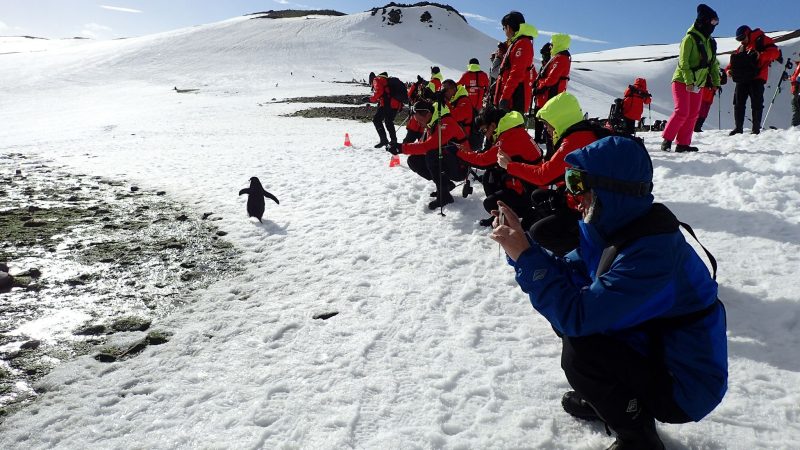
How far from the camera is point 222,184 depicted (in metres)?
8.84

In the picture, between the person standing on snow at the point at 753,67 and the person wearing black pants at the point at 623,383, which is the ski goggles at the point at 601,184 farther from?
the person standing on snow at the point at 753,67

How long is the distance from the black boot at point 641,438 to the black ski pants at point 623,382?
21 millimetres

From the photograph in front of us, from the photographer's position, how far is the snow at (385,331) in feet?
9.21

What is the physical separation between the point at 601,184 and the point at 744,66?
363 inches

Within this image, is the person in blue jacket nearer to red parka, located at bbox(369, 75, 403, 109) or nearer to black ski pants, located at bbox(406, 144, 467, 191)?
black ski pants, located at bbox(406, 144, 467, 191)

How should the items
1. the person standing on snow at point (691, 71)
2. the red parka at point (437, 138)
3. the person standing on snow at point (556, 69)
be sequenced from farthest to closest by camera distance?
the person standing on snow at point (556, 69) < the person standing on snow at point (691, 71) < the red parka at point (437, 138)

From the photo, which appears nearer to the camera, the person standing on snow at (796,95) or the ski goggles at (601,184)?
the ski goggles at (601,184)

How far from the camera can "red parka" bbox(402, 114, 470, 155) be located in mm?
6668

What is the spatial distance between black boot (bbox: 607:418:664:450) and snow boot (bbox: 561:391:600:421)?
0.39m

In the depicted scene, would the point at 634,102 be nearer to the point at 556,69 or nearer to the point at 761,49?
the point at 761,49

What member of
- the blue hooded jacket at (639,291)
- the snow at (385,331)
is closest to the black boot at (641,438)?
the blue hooded jacket at (639,291)

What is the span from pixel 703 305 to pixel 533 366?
1501 millimetres

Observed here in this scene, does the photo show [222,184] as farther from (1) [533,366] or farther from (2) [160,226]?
(1) [533,366]

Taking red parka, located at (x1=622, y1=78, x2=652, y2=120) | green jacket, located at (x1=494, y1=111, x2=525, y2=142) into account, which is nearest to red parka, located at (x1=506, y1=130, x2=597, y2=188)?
green jacket, located at (x1=494, y1=111, x2=525, y2=142)
